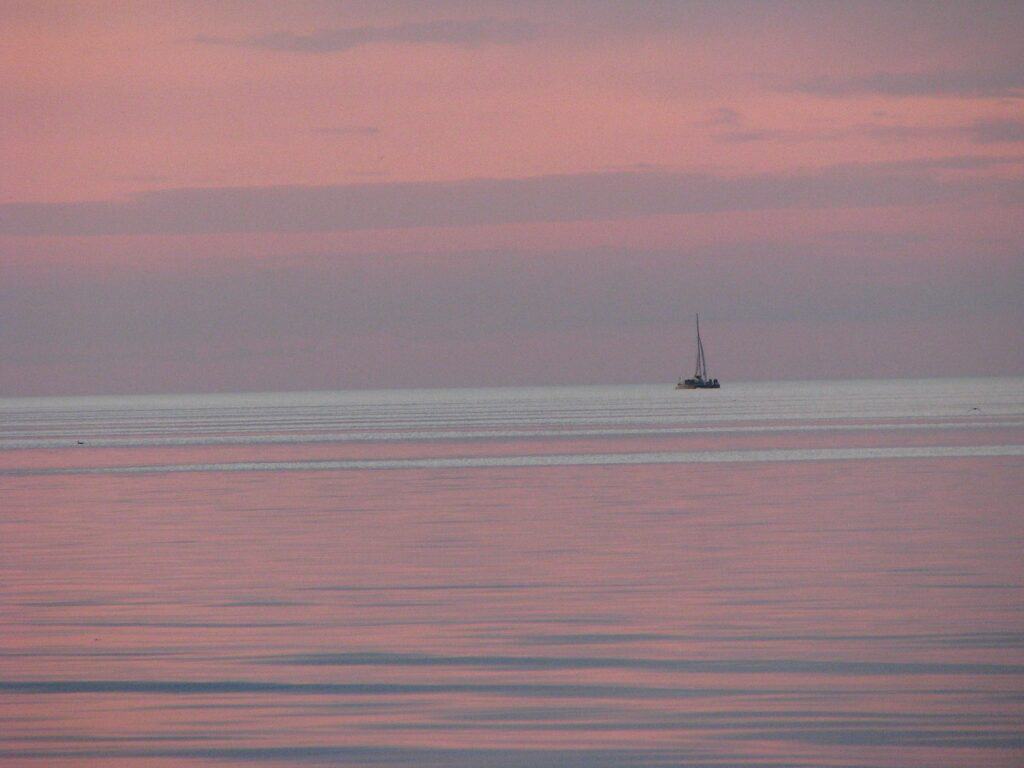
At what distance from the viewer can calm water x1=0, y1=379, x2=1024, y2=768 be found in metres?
13.0

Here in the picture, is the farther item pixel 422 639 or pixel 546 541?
pixel 546 541

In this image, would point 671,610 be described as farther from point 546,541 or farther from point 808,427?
point 808,427

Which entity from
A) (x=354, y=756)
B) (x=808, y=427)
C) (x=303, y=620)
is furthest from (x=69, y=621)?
(x=808, y=427)

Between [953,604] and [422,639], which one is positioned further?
[953,604]

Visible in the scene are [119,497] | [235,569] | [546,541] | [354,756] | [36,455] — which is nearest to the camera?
[354,756]

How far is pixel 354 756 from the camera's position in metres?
12.4

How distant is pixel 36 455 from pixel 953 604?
62462 mm

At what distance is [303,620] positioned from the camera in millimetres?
19484

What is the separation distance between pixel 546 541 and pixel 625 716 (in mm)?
14770

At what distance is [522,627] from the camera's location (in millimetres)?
18391

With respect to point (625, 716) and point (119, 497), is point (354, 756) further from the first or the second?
point (119, 497)

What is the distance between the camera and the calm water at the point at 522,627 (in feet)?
42.5

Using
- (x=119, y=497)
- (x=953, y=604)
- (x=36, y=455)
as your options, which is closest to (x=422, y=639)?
(x=953, y=604)

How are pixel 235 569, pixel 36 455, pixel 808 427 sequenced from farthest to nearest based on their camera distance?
1. pixel 808 427
2. pixel 36 455
3. pixel 235 569
